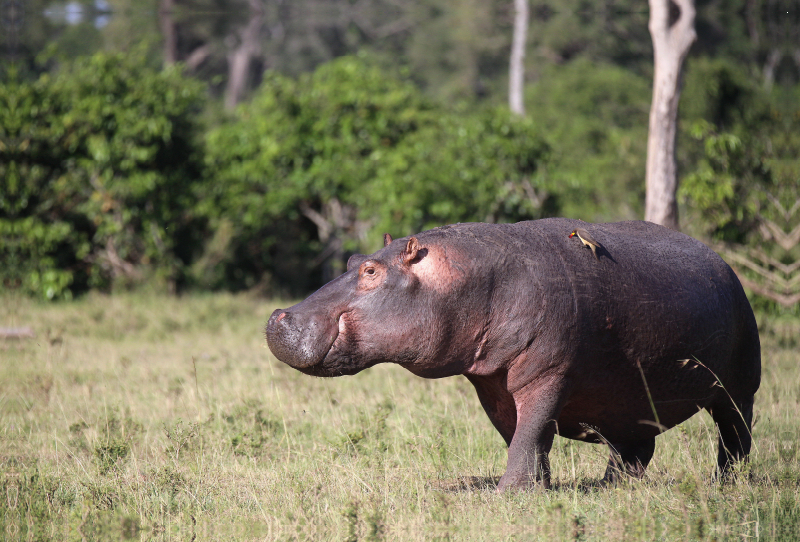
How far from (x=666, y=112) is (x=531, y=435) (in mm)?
6215

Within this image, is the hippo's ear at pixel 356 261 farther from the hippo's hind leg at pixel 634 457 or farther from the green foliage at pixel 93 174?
the green foliage at pixel 93 174

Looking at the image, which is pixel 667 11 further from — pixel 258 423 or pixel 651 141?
pixel 258 423

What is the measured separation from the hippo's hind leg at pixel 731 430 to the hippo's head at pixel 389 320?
182 cm

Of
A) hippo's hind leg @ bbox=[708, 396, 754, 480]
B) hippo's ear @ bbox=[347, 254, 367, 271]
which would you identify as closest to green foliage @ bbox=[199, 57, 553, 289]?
hippo's hind leg @ bbox=[708, 396, 754, 480]

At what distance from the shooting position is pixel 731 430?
507cm

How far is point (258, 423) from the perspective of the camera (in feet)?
19.5

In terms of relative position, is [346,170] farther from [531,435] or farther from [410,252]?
[531,435]

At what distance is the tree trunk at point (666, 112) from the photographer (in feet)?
30.3

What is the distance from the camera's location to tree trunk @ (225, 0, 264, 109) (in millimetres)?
34438

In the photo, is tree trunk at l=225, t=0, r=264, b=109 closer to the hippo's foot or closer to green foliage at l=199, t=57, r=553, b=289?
green foliage at l=199, t=57, r=553, b=289

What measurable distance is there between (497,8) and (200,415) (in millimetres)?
27457

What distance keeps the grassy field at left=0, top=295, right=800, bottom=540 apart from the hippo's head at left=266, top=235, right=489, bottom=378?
2.17ft

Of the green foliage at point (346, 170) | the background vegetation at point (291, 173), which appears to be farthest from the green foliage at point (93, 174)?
the green foliage at point (346, 170)

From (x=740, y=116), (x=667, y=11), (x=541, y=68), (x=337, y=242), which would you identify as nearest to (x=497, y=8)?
(x=541, y=68)
